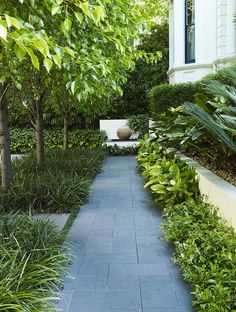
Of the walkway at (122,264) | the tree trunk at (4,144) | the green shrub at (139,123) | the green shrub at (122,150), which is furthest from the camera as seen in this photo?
the green shrub at (139,123)

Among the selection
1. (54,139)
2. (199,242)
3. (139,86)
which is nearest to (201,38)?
(139,86)

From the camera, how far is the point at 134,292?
323cm

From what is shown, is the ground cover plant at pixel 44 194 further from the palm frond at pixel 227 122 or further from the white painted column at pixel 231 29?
the white painted column at pixel 231 29

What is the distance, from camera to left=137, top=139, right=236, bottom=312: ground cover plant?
274 cm

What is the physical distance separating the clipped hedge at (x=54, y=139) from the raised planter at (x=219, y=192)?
998 cm

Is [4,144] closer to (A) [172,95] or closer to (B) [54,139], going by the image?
(A) [172,95]

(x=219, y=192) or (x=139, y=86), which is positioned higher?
(x=139, y=86)

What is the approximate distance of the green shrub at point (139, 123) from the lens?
50.8 feet

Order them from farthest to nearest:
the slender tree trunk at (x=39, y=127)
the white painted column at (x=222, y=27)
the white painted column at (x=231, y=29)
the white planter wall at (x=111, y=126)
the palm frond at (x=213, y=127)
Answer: the white planter wall at (x=111, y=126), the white painted column at (x=222, y=27), the white painted column at (x=231, y=29), the slender tree trunk at (x=39, y=127), the palm frond at (x=213, y=127)

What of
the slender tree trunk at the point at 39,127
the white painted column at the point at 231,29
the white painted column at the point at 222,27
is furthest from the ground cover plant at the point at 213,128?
the white painted column at the point at 222,27

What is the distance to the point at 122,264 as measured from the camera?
3840 millimetres

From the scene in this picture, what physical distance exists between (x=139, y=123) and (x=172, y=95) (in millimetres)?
4436

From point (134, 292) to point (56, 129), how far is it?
13463 millimetres

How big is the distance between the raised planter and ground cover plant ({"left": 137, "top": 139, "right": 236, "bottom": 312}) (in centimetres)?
9
